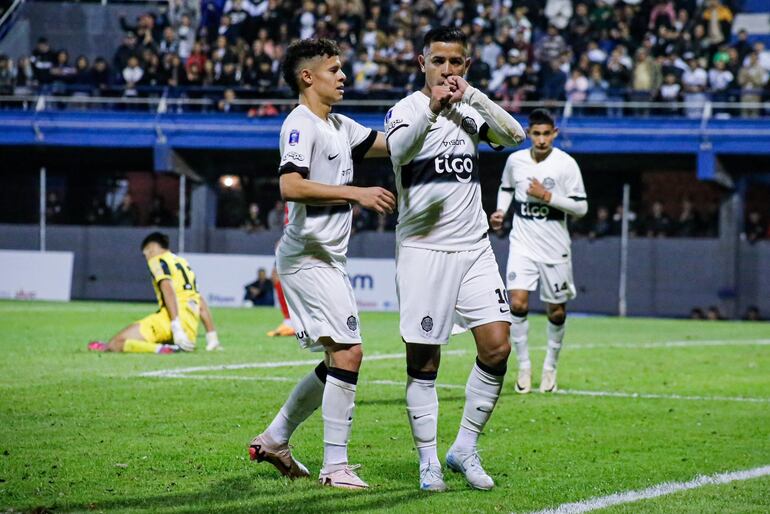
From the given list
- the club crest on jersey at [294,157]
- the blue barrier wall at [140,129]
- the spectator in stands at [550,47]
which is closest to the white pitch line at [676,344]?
the club crest on jersey at [294,157]

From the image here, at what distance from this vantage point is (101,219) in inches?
1287

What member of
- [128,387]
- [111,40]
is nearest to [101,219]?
[111,40]

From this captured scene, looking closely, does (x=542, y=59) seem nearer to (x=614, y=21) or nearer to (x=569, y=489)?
(x=614, y=21)

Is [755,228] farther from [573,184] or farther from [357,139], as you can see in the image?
[357,139]

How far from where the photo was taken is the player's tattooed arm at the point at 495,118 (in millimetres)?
6630

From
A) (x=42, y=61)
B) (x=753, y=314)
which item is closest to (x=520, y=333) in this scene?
(x=753, y=314)

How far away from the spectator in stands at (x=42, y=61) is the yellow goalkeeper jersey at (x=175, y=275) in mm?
17955

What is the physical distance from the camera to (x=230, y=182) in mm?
32812

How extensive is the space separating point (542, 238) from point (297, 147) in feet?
19.0

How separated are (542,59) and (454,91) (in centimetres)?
2389

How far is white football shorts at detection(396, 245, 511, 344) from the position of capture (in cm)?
678

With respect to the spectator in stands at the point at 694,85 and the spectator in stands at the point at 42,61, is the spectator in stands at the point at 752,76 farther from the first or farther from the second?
the spectator in stands at the point at 42,61

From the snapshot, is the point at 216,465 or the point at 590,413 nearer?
the point at 216,465

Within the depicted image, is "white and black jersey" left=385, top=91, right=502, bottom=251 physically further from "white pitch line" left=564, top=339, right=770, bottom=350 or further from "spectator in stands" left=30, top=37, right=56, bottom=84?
"spectator in stands" left=30, top=37, right=56, bottom=84
